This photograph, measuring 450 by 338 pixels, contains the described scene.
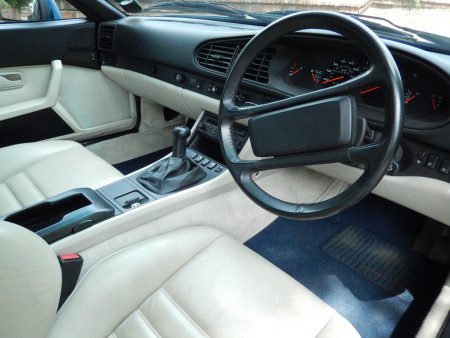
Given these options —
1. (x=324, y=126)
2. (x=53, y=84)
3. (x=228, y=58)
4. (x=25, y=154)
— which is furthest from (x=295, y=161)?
(x=53, y=84)

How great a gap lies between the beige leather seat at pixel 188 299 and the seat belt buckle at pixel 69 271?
2cm

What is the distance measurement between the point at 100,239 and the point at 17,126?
3.63ft

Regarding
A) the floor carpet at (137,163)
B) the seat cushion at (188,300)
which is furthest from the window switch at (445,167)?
the floor carpet at (137,163)

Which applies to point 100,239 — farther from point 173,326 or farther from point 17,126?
point 17,126

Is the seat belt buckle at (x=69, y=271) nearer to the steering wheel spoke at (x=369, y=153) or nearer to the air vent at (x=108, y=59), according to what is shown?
the steering wheel spoke at (x=369, y=153)

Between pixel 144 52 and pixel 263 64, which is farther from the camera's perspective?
pixel 144 52

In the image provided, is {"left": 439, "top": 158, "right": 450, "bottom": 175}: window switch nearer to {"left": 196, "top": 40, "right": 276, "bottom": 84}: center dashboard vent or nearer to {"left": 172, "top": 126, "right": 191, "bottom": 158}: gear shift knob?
{"left": 196, "top": 40, "right": 276, "bottom": 84}: center dashboard vent

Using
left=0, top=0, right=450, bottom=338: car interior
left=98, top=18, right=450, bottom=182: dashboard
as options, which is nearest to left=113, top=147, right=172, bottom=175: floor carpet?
left=0, top=0, right=450, bottom=338: car interior

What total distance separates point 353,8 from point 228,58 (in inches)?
19.0

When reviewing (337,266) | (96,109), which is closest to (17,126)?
(96,109)

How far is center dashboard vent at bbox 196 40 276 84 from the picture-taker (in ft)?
4.40

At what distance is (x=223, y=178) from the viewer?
1.37m

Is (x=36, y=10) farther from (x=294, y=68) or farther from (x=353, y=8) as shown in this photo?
(x=353, y=8)

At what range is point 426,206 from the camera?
1.10 metres
